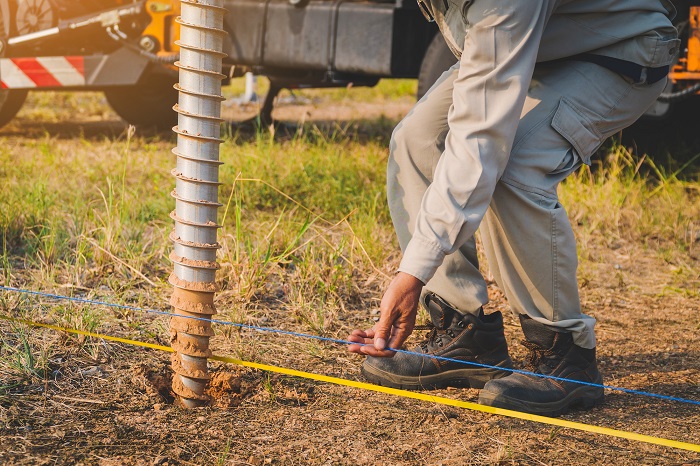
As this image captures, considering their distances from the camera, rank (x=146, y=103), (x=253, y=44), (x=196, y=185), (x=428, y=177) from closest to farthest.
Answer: (x=196, y=185), (x=428, y=177), (x=253, y=44), (x=146, y=103)

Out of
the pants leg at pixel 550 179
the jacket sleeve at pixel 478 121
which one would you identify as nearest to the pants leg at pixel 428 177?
the pants leg at pixel 550 179

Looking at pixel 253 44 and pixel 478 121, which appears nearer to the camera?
pixel 478 121

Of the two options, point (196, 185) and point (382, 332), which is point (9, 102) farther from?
point (382, 332)

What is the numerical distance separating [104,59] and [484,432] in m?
3.89

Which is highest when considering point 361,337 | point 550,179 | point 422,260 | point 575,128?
point 575,128

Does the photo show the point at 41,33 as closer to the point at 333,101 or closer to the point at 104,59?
the point at 104,59

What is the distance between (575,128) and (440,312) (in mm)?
645

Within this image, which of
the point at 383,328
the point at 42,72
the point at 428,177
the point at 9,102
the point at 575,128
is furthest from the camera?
the point at 9,102

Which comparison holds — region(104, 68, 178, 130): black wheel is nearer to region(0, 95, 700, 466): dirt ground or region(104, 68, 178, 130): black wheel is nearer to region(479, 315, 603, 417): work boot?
region(0, 95, 700, 466): dirt ground

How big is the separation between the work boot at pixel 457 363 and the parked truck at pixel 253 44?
220cm

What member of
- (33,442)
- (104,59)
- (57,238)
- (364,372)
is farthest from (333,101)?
(33,442)

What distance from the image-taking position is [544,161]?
6.89 feet

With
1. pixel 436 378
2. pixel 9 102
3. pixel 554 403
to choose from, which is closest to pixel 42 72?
pixel 9 102

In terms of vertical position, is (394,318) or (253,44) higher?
(253,44)
